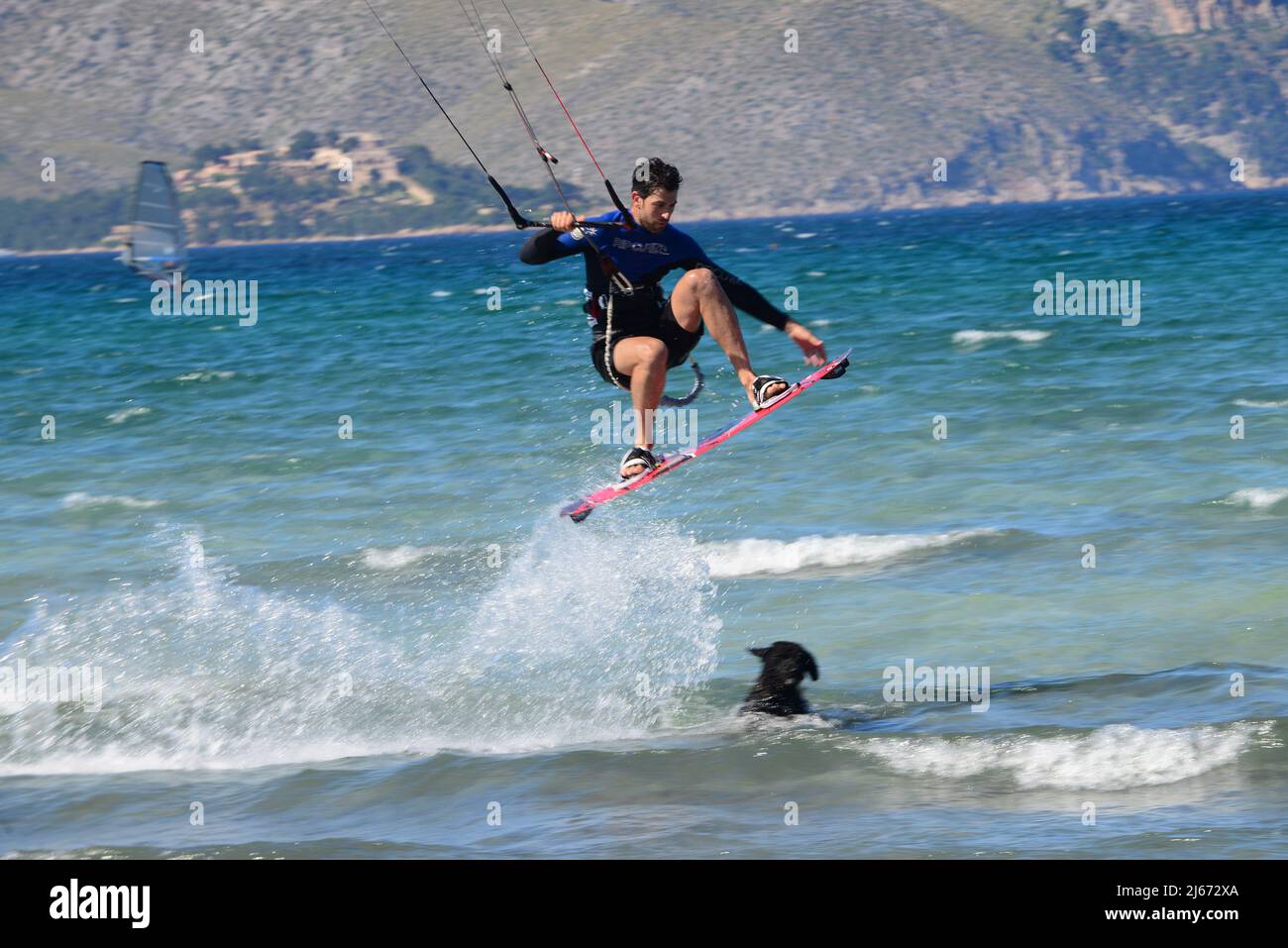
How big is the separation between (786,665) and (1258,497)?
7091 millimetres

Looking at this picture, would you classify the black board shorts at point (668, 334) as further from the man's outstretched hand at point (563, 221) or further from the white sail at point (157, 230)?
the white sail at point (157, 230)

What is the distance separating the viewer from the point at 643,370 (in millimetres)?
10227

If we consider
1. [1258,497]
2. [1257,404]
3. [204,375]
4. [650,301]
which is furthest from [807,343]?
[204,375]

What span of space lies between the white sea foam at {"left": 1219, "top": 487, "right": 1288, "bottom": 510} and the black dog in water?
6203 millimetres

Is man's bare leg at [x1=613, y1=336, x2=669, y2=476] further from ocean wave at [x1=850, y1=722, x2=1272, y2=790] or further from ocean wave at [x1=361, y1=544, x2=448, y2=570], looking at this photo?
ocean wave at [x1=361, y1=544, x2=448, y2=570]

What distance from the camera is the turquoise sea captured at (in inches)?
371

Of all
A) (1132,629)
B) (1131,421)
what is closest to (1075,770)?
(1132,629)

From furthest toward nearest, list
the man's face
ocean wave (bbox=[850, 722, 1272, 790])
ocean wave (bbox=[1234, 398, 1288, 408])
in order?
ocean wave (bbox=[1234, 398, 1288, 408]) → the man's face → ocean wave (bbox=[850, 722, 1272, 790])

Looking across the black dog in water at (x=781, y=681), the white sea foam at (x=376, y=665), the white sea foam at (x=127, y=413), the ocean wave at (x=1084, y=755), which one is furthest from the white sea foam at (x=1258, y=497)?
the white sea foam at (x=127, y=413)

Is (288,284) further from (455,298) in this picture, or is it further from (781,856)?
(781,856)

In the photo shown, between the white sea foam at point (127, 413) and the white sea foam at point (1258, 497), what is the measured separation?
1745 centimetres

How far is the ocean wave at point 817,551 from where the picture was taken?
1568 cm

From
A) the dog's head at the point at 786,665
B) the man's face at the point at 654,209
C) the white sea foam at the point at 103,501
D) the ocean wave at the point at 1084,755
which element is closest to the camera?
the ocean wave at the point at 1084,755

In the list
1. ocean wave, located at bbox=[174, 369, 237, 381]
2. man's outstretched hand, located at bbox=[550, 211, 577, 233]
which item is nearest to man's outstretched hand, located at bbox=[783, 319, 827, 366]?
man's outstretched hand, located at bbox=[550, 211, 577, 233]
